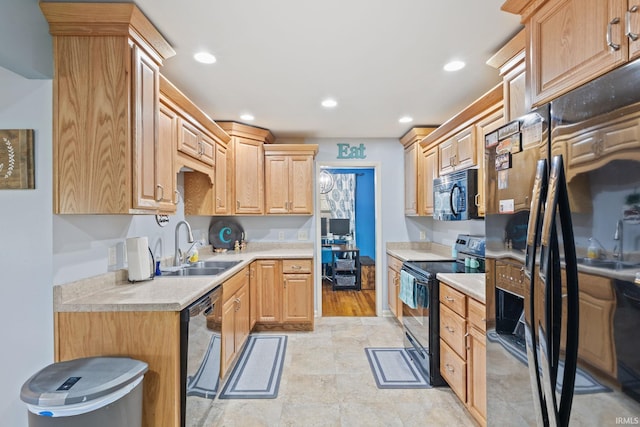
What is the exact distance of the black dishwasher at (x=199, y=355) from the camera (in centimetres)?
167

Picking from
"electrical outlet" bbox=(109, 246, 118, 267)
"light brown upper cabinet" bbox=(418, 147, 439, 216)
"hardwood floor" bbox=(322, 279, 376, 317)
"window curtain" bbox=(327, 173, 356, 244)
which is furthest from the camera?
"window curtain" bbox=(327, 173, 356, 244)

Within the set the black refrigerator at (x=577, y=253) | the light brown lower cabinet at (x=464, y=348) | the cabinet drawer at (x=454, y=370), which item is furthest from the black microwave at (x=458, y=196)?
the black refrigerator at (x=577, y=253)

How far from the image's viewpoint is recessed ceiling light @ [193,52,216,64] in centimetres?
207

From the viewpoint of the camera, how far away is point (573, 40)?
4.00 ft

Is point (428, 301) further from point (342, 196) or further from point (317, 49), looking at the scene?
point (342, 196)

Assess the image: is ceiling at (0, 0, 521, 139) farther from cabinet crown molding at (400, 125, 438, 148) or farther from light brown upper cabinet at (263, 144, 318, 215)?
light brown upper cabinet at (263, 144, 318, 215)

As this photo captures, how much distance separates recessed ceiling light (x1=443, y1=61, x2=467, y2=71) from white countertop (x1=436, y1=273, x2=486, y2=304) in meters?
1.54

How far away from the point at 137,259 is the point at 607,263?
7.83 ft

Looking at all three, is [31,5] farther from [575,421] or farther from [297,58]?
[575,421]

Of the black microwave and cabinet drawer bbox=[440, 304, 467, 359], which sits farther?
the black microwave

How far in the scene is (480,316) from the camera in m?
1.86

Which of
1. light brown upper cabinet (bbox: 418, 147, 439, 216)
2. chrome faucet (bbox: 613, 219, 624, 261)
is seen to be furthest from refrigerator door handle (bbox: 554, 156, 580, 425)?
light brown upper cabinet (bbox: 418, 147, 439, 216)

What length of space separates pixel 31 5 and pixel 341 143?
3.27 m

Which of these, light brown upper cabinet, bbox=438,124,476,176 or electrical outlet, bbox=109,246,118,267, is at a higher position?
light brown upper cabinet, bbox=438,124,476,176
